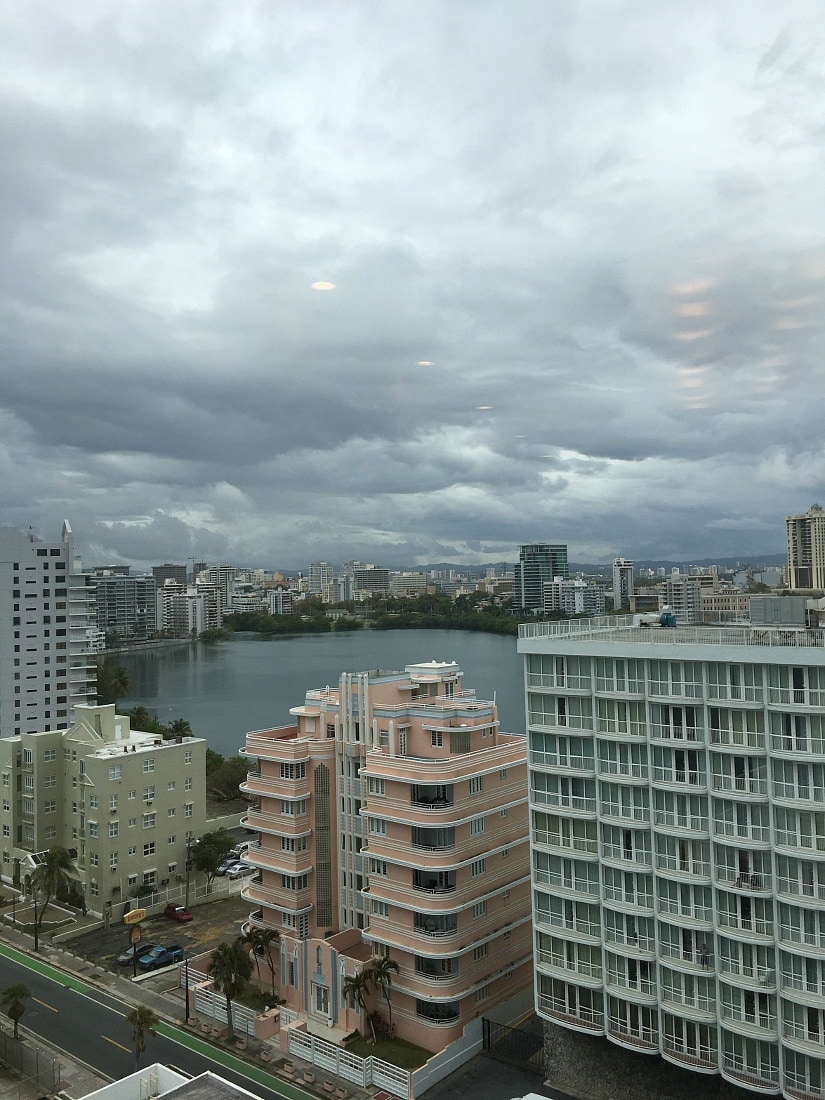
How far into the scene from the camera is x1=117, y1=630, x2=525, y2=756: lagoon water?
2794cm

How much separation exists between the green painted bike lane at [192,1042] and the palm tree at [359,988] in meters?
1.04

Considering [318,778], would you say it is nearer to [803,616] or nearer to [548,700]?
[548,700]

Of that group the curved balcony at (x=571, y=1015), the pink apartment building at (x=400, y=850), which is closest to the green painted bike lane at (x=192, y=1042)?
the pink apartment building at (x=400, y=850)

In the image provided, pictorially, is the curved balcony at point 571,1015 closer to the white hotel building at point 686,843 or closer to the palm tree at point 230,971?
the white hotel building at point 686,843

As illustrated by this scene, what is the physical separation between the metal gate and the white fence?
45.5 inches

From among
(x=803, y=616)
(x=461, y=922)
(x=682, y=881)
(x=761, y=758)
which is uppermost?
(x=803, y=616)

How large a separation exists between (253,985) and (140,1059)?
Result: 74.6 inches

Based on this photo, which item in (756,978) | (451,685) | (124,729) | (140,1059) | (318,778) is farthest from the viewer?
(124,729)

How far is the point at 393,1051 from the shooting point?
9406 millimetres

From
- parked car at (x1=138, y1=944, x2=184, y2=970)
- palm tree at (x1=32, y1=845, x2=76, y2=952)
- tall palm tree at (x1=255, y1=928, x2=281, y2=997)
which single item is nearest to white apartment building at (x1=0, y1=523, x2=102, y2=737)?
palm tree at (x1=32, y1=845, x2=76, y2=952)

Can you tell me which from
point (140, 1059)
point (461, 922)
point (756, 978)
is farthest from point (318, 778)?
point (756, 978)

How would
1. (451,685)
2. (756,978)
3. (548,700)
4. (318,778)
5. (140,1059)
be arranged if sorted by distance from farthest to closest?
(451,685) < (318,778) < (140,1059) < (548,700) < (756,978)

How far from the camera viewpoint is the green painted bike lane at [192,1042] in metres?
8.92

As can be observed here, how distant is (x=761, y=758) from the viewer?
24.0ft
